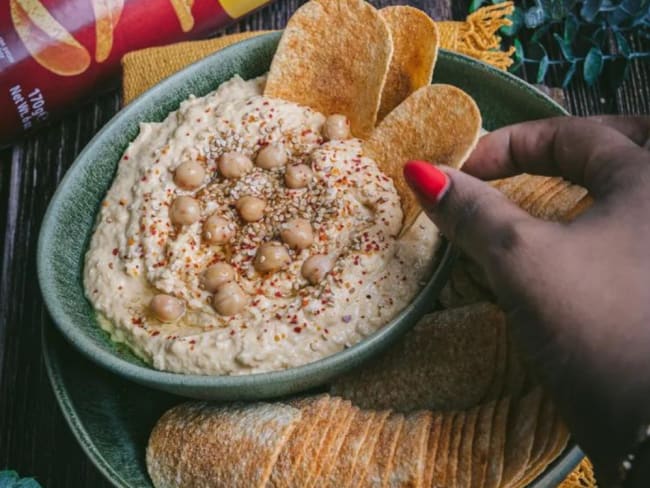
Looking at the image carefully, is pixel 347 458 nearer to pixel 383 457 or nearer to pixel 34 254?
pixel 383 457

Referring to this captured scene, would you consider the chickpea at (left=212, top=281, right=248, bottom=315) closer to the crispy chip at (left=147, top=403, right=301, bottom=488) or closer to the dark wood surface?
the crispy chip at (left=147, top=403, right=301, bottom=488)

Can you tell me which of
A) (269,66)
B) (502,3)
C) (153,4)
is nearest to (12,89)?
(153,4)

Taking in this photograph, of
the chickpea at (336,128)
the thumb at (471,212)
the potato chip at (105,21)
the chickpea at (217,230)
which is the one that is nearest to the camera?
the thumb at (471,212)

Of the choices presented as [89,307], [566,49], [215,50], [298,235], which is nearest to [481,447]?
[298,235]

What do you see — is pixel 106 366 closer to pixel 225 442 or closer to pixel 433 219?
pixel 225 442

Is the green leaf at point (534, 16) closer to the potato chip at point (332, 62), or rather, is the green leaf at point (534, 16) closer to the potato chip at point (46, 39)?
the potato chip at point (332, 62)

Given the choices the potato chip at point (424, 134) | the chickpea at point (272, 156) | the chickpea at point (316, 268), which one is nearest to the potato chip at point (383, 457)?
the chickpea at point (316, 268)
